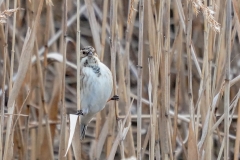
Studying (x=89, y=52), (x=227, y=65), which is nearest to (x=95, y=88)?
(x=89, y=52)

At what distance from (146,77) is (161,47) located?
4.23 ft

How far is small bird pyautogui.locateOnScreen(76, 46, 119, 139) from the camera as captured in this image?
2.27 metres

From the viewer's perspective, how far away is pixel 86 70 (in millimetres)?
2314

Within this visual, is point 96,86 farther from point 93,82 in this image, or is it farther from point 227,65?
point 227,65

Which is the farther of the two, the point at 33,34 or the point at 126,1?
the point at 126,1

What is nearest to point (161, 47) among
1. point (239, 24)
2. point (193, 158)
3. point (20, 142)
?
point (239, 24)

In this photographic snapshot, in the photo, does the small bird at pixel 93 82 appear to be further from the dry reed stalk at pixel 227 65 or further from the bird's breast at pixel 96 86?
the dry reed stalk at pixel 227 65

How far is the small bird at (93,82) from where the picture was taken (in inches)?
89.3

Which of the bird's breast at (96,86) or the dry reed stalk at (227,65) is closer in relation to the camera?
the dry reed stalk at (227,65)

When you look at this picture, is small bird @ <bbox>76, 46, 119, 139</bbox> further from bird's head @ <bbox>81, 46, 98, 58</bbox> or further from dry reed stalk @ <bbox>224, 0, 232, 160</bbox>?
dry reed stalk @ <bbox>224, 0, 232, 160</bbox>

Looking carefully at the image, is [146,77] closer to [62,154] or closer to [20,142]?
[20,142]

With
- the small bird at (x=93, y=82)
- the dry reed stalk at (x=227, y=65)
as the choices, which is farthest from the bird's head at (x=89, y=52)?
the dry reed stalk at (x=227, y=65)

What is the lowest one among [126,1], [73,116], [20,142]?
[20,142]

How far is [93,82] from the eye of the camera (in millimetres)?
2299
